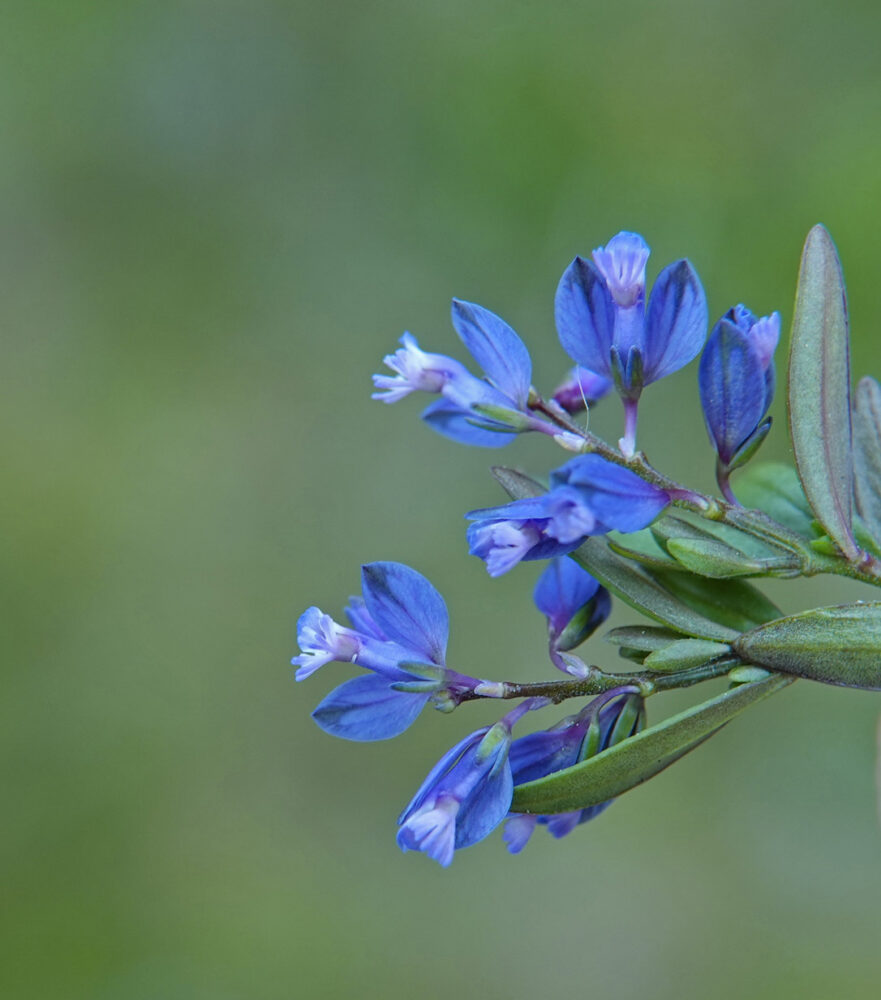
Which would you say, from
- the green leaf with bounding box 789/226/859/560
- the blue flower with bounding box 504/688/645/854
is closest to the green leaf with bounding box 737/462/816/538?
the green leaf with bounding box 789/226/859/560

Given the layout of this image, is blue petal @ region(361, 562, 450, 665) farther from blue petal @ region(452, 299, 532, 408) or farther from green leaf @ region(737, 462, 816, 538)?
green leaf @ region(737, 462, 816, 538)

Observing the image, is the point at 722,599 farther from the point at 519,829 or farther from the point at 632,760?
the point at 519,829

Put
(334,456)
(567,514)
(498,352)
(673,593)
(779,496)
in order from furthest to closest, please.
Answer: (334,456)
(779,496)
(673,593)
(498,352)
(567,514)

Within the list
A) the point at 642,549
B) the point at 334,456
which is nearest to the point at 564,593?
the point at 642,549

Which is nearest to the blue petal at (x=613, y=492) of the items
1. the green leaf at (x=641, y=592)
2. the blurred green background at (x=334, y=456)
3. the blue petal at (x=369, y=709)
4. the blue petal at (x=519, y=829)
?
the green leaf at (x=641, y=592)

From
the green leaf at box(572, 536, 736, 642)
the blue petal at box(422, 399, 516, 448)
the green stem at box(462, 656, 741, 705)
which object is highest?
the blue petal at box(422, 399, 516, 448)

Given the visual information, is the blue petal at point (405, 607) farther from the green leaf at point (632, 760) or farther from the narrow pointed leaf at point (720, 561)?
the narrow pointed leaf at point (720, 561)

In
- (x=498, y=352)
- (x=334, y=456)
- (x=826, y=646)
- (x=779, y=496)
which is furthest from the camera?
(x=334, y=456)
